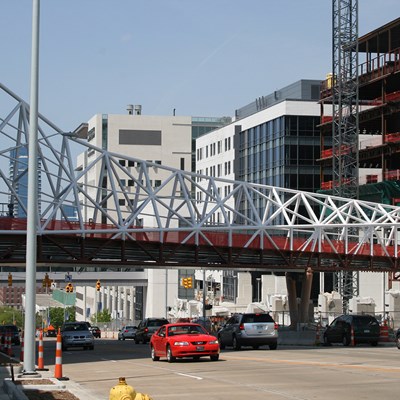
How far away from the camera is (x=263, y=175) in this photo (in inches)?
4870

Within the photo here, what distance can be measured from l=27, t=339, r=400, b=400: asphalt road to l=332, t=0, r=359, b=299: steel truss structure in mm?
70290

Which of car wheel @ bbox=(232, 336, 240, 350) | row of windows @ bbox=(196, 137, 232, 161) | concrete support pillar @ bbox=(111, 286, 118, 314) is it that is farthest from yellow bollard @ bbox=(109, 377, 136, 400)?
concrete support pillar @ bbox=(111, 286, 118, 314)

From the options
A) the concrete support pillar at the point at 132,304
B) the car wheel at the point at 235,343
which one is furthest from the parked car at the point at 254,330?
the concrete support pillar at the point at 132,304

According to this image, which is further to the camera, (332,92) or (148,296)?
(148,296)

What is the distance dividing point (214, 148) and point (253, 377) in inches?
4459

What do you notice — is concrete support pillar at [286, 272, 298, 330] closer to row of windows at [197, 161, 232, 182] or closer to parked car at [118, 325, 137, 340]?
parked car at [118, 325, 137, 340]

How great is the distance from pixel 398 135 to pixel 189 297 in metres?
56.6

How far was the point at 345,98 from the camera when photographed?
4168 inches

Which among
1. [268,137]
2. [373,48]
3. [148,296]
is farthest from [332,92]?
[148,296]

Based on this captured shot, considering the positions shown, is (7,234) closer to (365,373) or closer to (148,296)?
(365,373)

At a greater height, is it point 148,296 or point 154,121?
point 154,121

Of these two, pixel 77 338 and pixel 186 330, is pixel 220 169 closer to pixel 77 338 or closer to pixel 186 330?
pixel 77 338

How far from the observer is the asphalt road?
2069 centimetres

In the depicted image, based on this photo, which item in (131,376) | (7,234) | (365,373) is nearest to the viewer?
(365,373)
